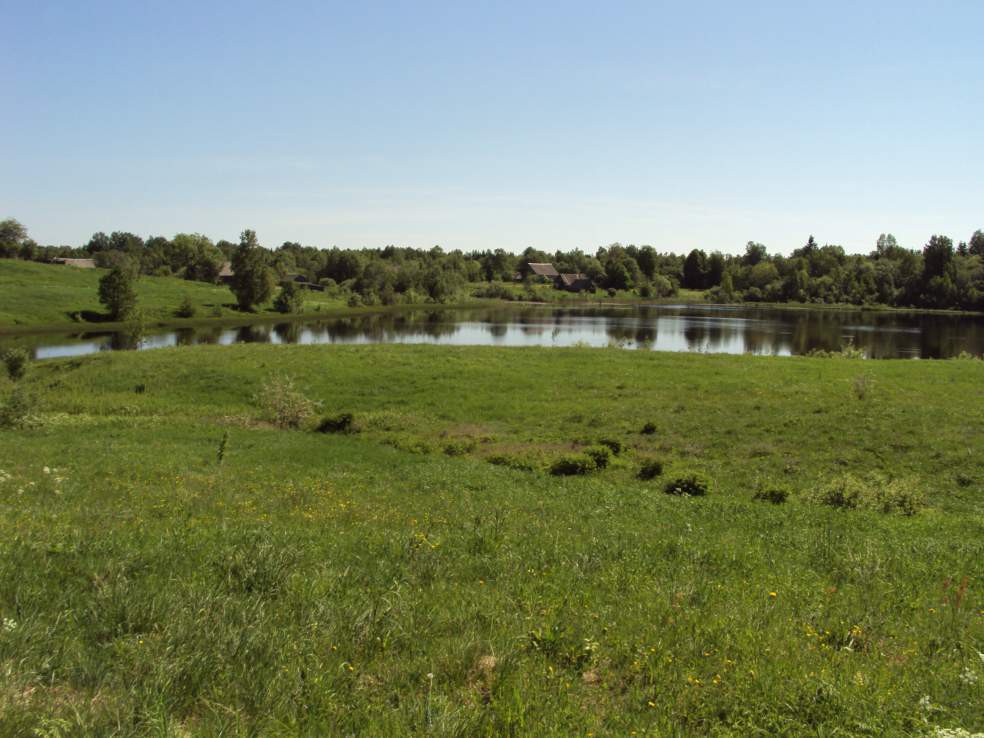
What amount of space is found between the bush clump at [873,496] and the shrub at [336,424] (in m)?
19.4

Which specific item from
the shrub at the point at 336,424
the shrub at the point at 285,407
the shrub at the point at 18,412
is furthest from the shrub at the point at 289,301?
the shrub at the point at 336,424

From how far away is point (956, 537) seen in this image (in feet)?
41.4

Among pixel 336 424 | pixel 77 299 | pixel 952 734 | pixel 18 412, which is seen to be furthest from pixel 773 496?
pixel 77 299

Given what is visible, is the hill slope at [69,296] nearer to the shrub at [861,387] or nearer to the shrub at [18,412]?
the shrub at [18,412]

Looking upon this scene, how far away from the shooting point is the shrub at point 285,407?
97.7 ft

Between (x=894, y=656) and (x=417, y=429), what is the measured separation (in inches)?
911

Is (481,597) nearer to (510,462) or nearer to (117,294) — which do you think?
(510,462)

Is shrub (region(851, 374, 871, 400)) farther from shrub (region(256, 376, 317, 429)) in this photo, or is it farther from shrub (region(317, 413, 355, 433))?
shrub (region(256, 376, 317, 429))

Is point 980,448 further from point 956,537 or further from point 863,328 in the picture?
point 863,328

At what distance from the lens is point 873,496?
16.1 m

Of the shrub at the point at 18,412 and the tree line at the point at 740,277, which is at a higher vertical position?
the tree line at the point at 740,277

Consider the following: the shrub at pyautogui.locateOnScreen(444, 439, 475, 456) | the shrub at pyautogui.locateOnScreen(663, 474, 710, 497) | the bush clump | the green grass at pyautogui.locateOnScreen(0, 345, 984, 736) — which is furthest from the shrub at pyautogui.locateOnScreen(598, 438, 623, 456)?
the bush clump

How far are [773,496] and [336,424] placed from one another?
18.9m

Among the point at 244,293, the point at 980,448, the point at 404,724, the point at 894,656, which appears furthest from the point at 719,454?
the point at 244,293
